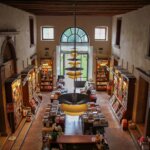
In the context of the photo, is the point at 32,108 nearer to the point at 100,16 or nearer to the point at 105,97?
the point at 105,97

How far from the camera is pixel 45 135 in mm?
9602

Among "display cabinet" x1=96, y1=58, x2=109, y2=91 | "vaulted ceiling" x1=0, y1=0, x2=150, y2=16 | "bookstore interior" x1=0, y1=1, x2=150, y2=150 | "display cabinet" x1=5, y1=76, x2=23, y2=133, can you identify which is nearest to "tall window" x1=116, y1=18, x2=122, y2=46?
"bookstore interior" x1=0, y1=1, x2=150, y2=150

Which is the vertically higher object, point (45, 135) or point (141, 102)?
point (141, 102)

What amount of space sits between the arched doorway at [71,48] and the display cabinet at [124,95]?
16.2 feet

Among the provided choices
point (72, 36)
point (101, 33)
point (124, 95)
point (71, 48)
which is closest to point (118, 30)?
point (101, 33)

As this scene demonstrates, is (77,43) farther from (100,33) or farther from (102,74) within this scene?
(102,74)

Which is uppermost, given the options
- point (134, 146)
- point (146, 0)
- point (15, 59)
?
point (146, 0)

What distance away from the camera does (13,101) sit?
1042 centimetres

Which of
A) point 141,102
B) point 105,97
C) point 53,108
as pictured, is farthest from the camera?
point 105,97

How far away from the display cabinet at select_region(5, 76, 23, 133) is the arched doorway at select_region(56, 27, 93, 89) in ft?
24.1

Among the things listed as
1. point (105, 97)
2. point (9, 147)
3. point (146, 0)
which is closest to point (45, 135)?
point (9, 147)

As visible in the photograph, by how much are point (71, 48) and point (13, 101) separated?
Answer: 29.2ft

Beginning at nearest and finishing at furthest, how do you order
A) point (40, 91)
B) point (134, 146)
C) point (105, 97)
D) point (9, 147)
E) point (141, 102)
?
point (9, 147) → point (134, 146) → point (141, 102) → point (105, 97) → point (40, 91)

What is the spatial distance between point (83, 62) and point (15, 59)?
8.63m
